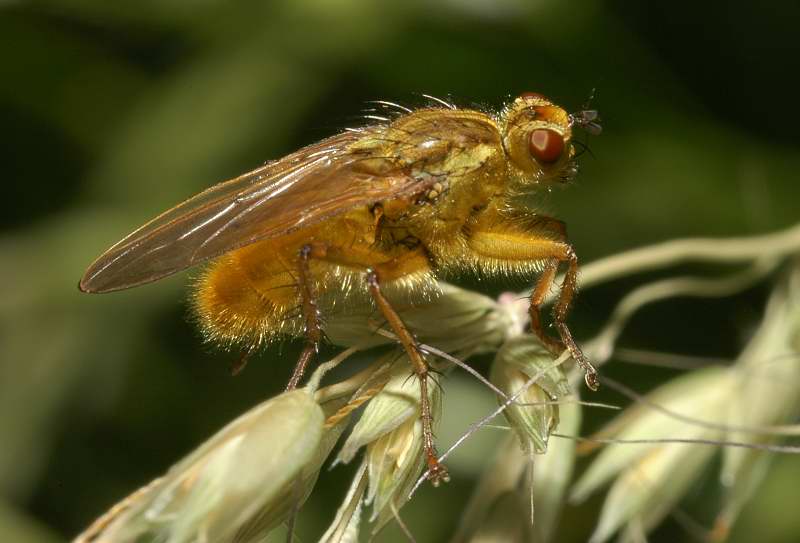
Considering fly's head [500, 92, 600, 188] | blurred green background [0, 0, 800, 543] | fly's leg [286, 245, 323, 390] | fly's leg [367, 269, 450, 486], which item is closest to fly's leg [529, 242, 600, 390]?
fly's head [500, 92, 600, 188]

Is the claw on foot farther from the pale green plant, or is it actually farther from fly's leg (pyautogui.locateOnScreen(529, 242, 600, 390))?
fly's leg (pyautogui.locateOnScreen(529, 242, 600, 390))

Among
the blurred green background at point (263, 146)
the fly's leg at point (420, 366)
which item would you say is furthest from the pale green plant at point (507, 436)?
the blurred green background at point (263, 146)

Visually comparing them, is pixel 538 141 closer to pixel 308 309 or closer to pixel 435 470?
pixel 308 309

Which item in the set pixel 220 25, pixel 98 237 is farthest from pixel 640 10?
pixel 98 237

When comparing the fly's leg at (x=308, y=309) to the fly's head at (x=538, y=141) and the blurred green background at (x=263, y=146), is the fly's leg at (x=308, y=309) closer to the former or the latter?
the fly's head at (x=538, y=141)

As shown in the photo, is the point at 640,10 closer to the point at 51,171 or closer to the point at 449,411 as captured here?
the point at 449,411
